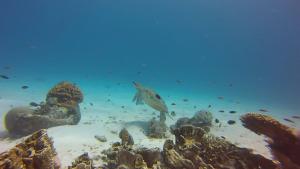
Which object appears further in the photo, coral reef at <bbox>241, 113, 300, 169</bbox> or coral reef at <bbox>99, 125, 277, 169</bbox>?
coral reef at <bbox>99, 125, 277, 169</bbox>

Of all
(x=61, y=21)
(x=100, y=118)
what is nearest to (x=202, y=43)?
(x=61, y=21)

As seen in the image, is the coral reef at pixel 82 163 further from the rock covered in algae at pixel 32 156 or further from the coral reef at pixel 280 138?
the coral reef at pixel 280 138

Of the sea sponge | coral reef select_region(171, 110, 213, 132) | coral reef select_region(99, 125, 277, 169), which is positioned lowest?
coral reef select_region(99, 125, 277, 169)

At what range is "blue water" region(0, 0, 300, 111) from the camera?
95.4 meters

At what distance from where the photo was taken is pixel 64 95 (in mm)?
11797

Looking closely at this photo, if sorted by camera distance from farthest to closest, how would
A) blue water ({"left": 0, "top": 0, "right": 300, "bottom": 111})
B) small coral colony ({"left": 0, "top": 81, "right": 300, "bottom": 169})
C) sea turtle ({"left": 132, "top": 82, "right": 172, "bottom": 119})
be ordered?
blue water ({"left": 0, "top": 0, "right": 300, "bottom": 111})
sea turtle ({"left": 132, "top": 82, "right": 172, "bottom": 119})
small coral colony ({"left": 0, "top": 81, "right": 300, "bottom": 169})

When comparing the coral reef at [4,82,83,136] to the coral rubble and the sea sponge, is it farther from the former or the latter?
the coral rubble

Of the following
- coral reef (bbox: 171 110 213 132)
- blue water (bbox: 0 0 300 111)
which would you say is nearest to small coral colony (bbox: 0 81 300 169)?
coral reef (bbox: 171 110 213 132)

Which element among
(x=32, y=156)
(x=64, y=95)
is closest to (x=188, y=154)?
(x=32, y=156)

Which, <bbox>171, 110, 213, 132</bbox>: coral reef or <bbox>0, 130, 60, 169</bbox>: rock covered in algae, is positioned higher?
<bbox>171, 110, 213, 132</bbox>: coral reef

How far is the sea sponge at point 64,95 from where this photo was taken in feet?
37.9

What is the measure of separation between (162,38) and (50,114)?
112m

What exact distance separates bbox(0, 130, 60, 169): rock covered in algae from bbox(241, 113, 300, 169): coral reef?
13.0 feet

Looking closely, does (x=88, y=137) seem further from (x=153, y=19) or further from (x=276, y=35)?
(x=276, y=35)
